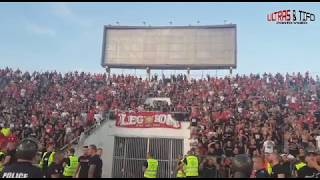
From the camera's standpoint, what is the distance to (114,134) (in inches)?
928

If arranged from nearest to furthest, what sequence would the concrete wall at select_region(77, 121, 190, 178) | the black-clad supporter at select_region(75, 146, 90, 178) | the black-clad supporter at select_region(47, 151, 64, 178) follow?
the black-clad supporter at select_region(47, 151, 64, 178) < the black-clad supporter at select_region(75, 146, 90, 178) < the concrete wall at select_region(77, 121, 190, 178)

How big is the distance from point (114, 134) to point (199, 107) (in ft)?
18.0

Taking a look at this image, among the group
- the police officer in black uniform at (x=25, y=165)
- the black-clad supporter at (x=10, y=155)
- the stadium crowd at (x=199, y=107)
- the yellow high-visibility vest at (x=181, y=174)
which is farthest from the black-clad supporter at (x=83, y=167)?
the police officer in black uniform at (x=25, y=165)

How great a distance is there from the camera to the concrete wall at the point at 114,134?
75.7 ft

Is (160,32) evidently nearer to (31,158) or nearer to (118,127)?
(118,127)

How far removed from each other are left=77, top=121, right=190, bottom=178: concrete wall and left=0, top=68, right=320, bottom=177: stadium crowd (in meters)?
0.81

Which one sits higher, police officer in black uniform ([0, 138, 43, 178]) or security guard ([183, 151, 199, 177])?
police officer in black uniform ([0, 138, 43, 178])

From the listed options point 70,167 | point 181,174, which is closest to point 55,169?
point 70,167

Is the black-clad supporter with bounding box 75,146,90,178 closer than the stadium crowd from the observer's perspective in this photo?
Yes

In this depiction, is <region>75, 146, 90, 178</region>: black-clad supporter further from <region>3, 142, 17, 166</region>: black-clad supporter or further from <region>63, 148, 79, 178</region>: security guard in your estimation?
<region>3, 142, 17, 166</region>: black-clad supporter

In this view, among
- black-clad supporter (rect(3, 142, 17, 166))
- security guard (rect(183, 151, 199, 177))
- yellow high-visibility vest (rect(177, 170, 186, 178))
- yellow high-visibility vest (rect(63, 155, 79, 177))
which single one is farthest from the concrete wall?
black-clad supporter (rect(3, 142, 17, 166))

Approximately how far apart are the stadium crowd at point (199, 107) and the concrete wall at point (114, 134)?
81 centimetres

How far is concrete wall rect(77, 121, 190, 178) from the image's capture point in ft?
75.7

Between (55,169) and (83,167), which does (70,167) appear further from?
(55,169)
